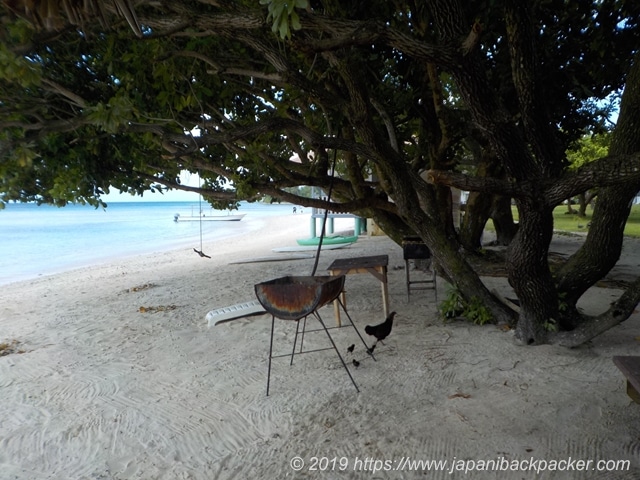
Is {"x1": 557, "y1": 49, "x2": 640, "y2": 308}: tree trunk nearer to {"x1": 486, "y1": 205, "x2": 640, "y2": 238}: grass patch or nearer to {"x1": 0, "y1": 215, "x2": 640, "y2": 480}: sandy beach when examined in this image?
{"x1": 0, "y1": 215, "x2": 640, "y2": 480}: sandy beach

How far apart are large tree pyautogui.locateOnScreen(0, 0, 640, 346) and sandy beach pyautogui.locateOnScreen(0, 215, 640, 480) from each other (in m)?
0.81

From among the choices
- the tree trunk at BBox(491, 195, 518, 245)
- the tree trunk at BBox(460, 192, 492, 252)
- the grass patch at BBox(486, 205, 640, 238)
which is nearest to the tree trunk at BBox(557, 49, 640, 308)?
the tree trunk at BBox(460, 192, 492, 252)

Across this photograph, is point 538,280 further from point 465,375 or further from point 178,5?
point 178,5

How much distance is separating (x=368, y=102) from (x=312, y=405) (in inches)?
135

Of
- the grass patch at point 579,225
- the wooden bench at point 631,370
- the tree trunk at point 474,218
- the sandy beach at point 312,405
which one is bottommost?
the sandy beach at point 312,405

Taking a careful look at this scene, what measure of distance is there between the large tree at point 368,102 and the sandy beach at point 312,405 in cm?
81

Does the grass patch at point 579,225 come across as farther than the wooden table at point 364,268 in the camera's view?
Yes

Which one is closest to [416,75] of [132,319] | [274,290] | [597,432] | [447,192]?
[447,192]

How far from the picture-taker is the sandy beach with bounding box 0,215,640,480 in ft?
8.14

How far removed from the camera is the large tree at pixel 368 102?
319 centimetres

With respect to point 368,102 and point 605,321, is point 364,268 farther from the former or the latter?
point 605,321

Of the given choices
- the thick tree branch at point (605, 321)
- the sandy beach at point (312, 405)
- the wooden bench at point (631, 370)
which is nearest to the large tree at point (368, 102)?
the thick tree branch at point (605, 321)

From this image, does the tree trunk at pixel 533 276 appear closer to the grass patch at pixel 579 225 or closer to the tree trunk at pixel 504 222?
the tree trunk at pixel 504 222

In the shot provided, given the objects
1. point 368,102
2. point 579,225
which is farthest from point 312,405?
point 579,225
